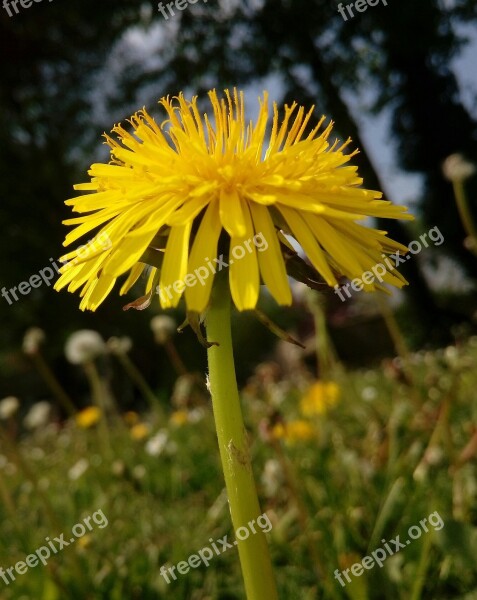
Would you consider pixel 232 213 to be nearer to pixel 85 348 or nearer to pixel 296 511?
pixel 296 511

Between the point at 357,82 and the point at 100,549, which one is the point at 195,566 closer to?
the point at 100,549

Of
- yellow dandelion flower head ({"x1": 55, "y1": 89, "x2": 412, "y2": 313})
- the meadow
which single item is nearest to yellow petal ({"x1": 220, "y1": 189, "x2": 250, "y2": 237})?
yellow dandelion flower head ({"x1": 55, "y1": 89, "x2": 412, "y2": 313})

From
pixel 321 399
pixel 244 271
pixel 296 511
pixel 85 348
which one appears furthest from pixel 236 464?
pixel 85 348

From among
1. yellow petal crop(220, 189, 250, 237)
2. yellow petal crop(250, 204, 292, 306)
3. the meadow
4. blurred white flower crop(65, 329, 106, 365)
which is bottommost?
the meadow

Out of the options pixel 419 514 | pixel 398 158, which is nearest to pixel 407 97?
pixel 398 158

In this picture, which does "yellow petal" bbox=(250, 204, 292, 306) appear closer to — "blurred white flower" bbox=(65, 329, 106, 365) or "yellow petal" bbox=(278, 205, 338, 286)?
"yellow petal" bbox=(278, 205, 338, 286)

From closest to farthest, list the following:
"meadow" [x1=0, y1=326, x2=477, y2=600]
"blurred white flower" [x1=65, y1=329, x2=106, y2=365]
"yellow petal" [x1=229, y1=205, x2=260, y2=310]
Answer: "yellow petal" [x1=229, y1=205, x2=260, y2=310] → "meadow" [x1=0, y1=326, x2=477, y2=600] → "blurred white flower" [x1=65, y1=329, x2=106, y2=365]

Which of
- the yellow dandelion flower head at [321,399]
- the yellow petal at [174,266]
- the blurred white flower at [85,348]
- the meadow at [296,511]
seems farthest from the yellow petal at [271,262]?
the blurred white flower at [85,348]
